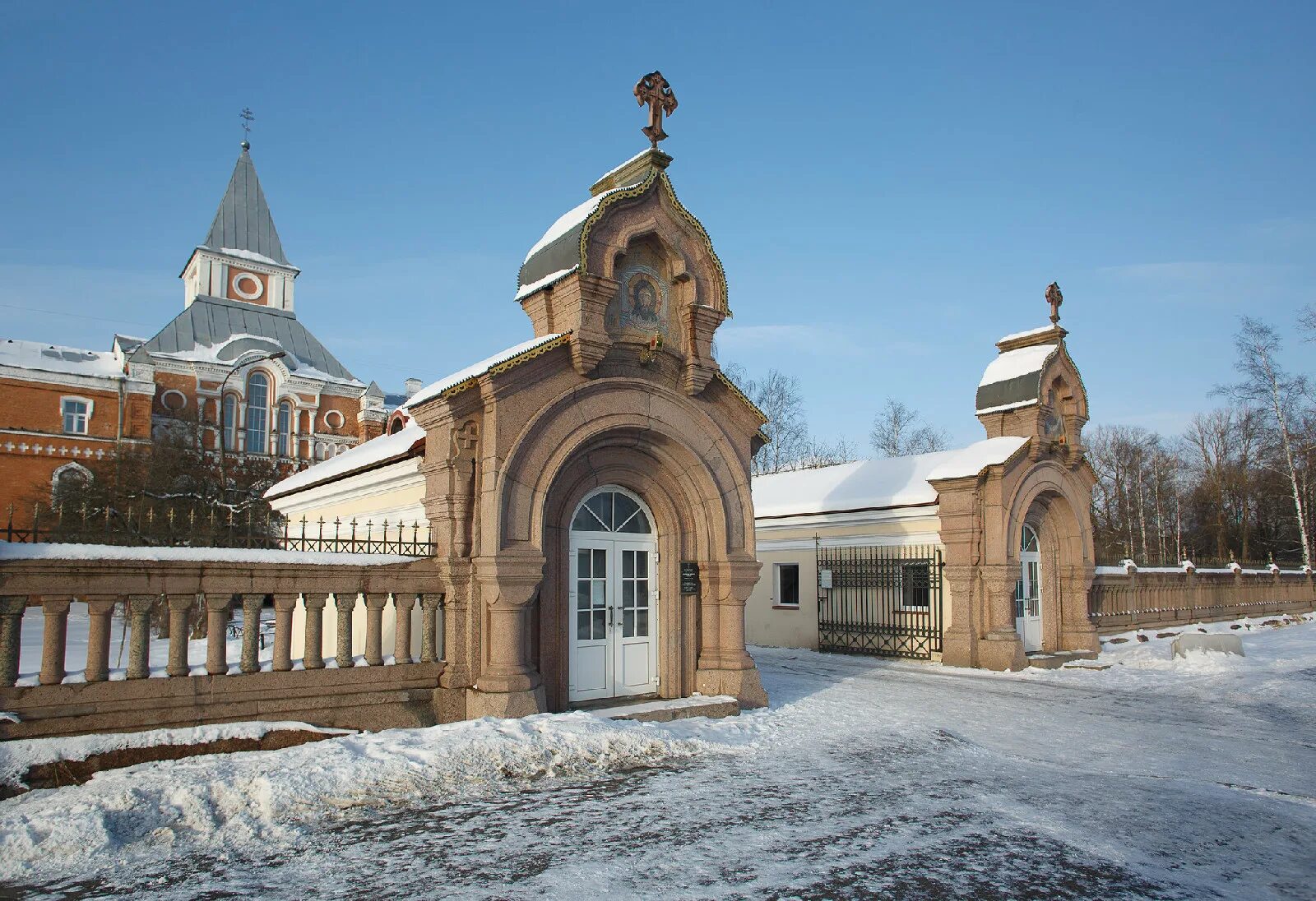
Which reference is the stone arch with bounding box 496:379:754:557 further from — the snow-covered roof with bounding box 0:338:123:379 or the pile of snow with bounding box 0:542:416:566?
the snow-covered roof with bounding box 0:338:123:379

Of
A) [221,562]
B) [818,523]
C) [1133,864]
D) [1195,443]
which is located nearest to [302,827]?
[221,562]

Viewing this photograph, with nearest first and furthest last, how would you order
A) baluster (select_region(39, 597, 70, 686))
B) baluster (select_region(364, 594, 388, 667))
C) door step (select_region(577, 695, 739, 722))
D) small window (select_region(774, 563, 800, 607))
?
baluster (select_region(39, 597, 70, 686)), baluster (select_region(364, 594, 388, 667)), door step (select_region(577, 695, 739, 722)), small window (select_region(774, 563, 800, 607))

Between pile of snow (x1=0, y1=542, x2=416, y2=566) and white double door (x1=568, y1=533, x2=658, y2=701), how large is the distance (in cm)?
242

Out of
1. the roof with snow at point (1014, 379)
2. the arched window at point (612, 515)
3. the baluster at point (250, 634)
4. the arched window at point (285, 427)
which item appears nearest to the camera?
the baluster at point (250, 634)

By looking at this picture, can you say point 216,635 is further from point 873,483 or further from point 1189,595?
point 1189,595

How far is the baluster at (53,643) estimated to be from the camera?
22.4 feet

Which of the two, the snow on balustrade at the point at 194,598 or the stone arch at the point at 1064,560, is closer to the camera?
the snow on balustrade at the point at 194,598

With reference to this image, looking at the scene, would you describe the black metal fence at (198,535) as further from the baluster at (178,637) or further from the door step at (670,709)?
the door step at (670,709)

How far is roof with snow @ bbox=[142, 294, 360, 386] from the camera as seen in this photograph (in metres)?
43.2

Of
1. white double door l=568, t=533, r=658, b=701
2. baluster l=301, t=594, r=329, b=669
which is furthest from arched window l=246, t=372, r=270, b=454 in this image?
baluster l=301, t=594, r=329, b=669

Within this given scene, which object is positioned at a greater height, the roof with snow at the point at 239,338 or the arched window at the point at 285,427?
the roof with snow at the point at 239,338

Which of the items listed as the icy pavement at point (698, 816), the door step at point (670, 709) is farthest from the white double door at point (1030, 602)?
the door step at point (670, 709)

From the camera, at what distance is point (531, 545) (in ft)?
30.4

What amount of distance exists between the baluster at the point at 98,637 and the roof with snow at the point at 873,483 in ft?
43.5
